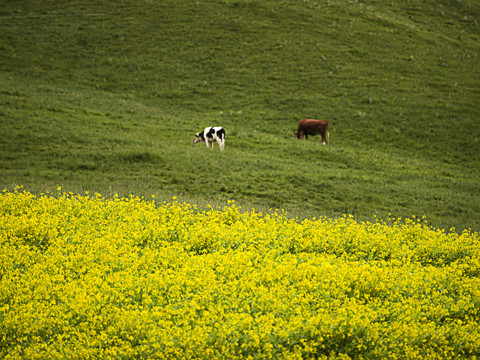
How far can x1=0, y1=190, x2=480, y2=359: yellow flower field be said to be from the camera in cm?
594

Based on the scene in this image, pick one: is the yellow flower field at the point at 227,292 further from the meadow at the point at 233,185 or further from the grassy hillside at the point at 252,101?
the grassy hillside at the point at 252,101

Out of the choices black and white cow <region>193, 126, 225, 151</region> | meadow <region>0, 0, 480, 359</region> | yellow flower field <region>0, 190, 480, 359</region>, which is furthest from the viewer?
black and white cow <region>193, 126, 225, 151</region>

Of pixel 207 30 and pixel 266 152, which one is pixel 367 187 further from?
pixel 207 30

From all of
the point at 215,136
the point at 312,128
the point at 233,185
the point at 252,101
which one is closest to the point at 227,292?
the point at 233,185

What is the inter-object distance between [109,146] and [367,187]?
1271 centimetres

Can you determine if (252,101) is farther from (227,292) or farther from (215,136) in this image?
(227,292)

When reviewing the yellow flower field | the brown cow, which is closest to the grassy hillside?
the brown cow

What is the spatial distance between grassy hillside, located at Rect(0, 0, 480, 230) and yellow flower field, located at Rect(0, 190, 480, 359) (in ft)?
17.0

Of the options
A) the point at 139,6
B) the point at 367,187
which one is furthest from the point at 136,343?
the point at 139,6

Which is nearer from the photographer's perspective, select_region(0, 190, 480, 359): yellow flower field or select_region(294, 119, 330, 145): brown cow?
select_region(0, 190, 480, 359): yellow flower field

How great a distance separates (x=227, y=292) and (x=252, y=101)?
32.7 metres

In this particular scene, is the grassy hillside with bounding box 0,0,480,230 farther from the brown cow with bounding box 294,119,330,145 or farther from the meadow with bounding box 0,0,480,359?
the brown cow with bounding box 294,119,330,145

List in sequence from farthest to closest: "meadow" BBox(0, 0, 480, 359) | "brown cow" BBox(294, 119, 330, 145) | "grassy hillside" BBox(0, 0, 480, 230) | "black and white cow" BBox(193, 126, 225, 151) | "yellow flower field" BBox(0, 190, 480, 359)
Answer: "brown cow" BBox(294, 119, 330, 145) → "black and white cow" BBox(193, 126, 225, 151) → "grassy hillside" BBox(0, 0, 480, 230) → "meadow" BBox(0, 0, 480, 359) → "yellow flower field" BBox(0, 190, 480, 359)

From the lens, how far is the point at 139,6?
56094mm
